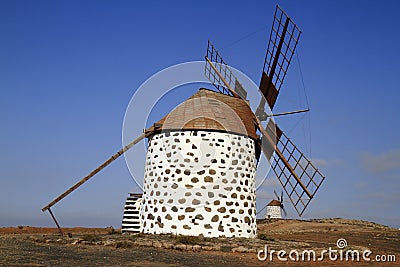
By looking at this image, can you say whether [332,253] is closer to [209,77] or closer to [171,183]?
[171,183]

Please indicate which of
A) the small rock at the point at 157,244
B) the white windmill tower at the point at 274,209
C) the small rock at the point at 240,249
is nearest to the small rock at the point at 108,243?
→ the small rock at the point at 157,244

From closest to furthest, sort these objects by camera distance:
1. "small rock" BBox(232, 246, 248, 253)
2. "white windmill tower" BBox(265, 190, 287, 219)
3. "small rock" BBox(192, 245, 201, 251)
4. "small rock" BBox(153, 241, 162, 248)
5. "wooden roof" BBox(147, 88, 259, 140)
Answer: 1. "small rock" BBox(232, 246, 248, 253)
2. "small rock" BBox(192, 245, 201, 251)
3. "small rock" BBox(153, 241, 162, 248)
4. "wooden roof" BBox(147, 88, 259, 140)
5. "white windmill tower" BBox(265, 190, 287, 219)

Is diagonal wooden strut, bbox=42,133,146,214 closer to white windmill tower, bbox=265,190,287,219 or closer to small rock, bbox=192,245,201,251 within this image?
small rock, bbox=192,245,201,251

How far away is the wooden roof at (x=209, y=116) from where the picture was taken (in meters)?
19.7

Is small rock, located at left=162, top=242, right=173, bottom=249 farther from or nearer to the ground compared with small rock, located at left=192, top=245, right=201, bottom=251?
farther from the ground

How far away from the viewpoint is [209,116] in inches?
790

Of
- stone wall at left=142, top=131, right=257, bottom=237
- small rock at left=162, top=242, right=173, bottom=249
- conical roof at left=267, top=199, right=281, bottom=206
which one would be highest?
conical roof at left=267, top=199, right=281, bottom=206

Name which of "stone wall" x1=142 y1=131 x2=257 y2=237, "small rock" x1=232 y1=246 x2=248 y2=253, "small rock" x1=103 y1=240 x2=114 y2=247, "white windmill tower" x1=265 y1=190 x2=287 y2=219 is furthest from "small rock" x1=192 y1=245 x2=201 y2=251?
"white windmill tower" x1=265 y1=190 x2=287 y2=219

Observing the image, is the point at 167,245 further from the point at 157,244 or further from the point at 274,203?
the point at 274,203

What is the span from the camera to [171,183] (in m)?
18.9

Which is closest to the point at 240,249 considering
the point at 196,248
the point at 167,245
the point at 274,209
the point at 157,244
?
the point at 196,248

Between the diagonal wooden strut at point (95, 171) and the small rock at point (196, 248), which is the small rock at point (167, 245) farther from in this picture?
the diagonal wooden strut at point (95, 171)

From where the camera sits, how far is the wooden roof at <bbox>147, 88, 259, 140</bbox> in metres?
19.7

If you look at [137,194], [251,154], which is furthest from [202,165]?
[137,194]
